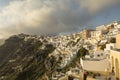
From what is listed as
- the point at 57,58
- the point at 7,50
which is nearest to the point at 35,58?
the point at 57,58

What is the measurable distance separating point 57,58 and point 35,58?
1908cm

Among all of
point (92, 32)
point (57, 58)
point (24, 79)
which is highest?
point (92, 32)

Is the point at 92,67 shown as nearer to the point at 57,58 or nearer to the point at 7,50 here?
the point at 57,58

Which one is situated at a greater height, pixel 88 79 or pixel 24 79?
pixel 88 79

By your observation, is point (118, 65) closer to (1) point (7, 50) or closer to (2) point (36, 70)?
(2) point (36, 70)

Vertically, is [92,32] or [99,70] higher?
[92,32]

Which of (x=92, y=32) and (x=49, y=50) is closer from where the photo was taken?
(x=92, y=32)

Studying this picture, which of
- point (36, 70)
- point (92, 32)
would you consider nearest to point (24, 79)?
point (36, 70)

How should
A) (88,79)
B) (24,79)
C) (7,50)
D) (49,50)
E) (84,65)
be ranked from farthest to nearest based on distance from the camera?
(7,50) → (49,50) → (24,79) → (84,65) → (88,79)

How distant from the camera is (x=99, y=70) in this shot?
3838cm

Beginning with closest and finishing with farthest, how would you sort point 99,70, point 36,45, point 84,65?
point 99,70 → point 84,65 → point 36,45

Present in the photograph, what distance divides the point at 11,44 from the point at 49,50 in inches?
2609

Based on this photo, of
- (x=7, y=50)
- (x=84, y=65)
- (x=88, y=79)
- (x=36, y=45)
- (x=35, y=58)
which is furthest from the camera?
(x=7, y=50)

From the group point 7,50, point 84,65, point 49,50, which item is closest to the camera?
point 84,65
